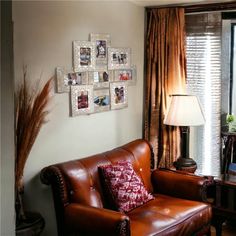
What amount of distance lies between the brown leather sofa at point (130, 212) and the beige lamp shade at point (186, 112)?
496mm

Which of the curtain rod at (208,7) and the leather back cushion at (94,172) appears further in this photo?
the curtain rod at (208,7)

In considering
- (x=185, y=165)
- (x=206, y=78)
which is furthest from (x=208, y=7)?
(x=185, y=165)

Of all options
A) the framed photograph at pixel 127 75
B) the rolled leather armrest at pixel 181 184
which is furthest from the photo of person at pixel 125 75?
the rolled leather armrest at pixel 181 184

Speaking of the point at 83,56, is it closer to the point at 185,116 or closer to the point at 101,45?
the point at 101,45

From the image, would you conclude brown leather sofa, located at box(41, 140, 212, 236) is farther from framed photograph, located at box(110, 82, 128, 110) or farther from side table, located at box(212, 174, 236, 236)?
framed photograph, located at box(110, 82, 128, 110)

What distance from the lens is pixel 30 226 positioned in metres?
2.67

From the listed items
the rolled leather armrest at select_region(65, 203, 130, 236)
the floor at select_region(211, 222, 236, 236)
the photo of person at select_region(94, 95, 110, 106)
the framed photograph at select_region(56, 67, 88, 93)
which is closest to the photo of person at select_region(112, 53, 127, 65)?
the photo of person at select_region(94, 95, 110, 106)

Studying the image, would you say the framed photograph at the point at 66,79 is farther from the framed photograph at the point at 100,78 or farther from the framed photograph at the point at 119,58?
the framed photograph at the point at 119,58

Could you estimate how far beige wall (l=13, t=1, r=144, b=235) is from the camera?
9.40 feet

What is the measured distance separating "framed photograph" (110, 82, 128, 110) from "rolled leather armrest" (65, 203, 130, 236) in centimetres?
128

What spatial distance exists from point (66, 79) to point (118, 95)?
0.80 metres

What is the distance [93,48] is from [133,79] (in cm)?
78

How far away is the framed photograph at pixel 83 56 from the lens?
3.27 metres

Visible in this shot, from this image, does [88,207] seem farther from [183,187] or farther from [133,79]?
[133,79]
